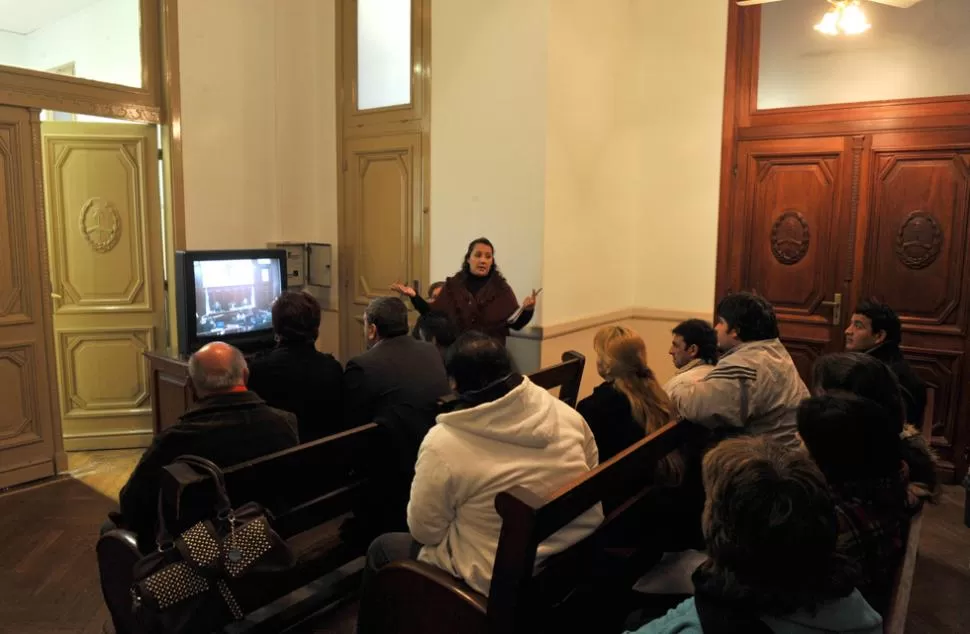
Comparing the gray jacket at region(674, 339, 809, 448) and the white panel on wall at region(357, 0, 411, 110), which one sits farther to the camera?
the white panel on wall at region(357, 0, 411, 110)

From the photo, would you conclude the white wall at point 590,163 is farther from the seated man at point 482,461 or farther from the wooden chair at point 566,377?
the seated man at point 482,461

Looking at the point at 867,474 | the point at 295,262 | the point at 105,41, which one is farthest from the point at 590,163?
the point at 867,474

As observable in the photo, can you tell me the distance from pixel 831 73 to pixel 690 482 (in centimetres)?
314

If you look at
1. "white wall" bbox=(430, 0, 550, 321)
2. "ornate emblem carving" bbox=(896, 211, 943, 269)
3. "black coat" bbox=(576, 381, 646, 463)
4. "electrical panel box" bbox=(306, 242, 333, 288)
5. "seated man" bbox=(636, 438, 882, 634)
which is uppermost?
"white wall" bbox=(430, 0, 550, 321)

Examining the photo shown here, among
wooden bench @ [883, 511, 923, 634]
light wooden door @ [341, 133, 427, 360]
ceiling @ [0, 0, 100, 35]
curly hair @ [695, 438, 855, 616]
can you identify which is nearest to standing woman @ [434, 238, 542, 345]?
light wooden door @ [341, 133, 427, 360]

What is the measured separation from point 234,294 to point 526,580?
3259mm

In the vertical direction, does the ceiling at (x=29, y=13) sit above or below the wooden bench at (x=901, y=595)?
above

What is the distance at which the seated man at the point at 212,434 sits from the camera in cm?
204

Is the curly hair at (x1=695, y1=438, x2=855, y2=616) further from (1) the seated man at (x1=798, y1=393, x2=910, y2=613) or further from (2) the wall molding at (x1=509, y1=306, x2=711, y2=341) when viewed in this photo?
(2) the wall molding at (x1=509, y1=306, x2=711, y2=341)

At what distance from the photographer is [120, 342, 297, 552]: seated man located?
2035 millimetres

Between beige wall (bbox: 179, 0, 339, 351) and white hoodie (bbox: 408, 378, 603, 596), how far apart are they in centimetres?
366

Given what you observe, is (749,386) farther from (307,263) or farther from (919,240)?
(307,263)

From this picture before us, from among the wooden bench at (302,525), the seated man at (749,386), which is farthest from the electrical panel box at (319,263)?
the seated man at (749,386)

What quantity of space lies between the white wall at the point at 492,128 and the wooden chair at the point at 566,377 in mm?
1163
